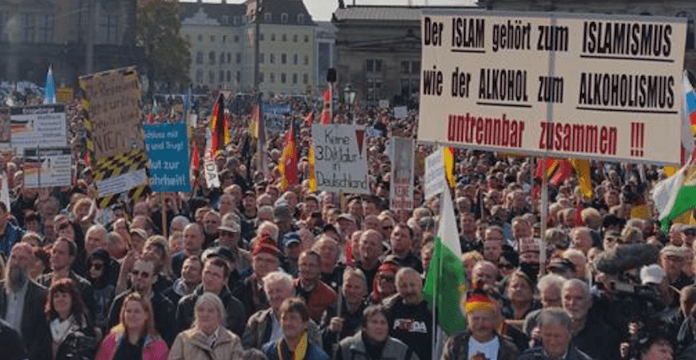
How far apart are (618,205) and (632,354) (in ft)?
32.0

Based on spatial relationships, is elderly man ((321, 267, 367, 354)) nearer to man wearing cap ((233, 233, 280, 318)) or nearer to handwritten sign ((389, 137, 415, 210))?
man wearing cap ((233, 233, 280, 318))

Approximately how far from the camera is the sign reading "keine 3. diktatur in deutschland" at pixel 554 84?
11711 millimetres

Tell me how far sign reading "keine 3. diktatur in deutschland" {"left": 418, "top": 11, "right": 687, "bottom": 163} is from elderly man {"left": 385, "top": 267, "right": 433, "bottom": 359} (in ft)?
4.65

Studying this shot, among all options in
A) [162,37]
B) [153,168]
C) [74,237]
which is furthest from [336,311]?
[162,37]

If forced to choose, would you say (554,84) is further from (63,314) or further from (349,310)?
(63,314)

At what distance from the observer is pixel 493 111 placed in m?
12.3

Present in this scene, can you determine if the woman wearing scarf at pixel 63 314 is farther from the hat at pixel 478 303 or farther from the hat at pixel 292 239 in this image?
the hat at pixel 292 239

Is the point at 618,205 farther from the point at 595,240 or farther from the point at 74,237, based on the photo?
the point at 74,237

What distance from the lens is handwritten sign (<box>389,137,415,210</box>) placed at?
738 inches

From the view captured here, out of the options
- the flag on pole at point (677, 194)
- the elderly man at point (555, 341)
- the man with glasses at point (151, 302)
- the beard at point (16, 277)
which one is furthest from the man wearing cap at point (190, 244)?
the elderly man at point (555, 341)

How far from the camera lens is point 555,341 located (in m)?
9.80

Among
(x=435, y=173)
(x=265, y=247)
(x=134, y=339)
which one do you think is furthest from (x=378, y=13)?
(x=134, y=339)

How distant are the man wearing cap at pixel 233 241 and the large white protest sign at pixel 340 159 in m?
3.61

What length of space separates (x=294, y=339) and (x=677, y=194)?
586 centimetres
